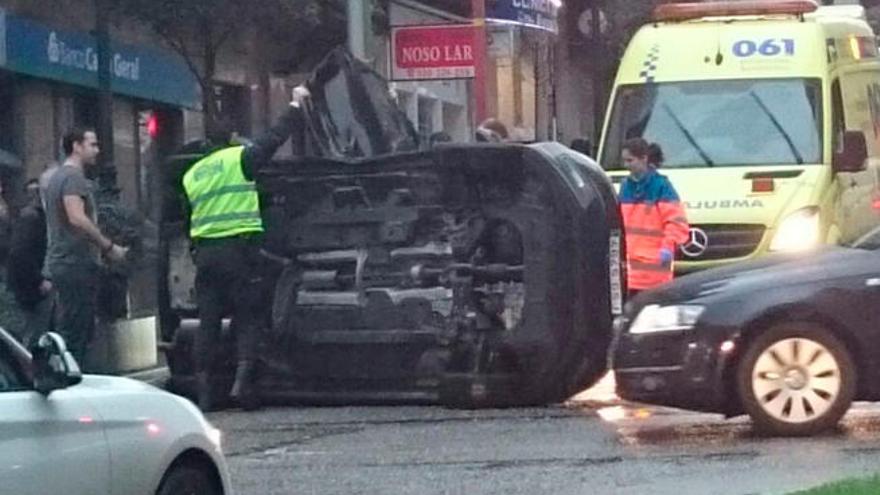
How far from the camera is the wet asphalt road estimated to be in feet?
36.3

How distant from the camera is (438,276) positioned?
14562mm

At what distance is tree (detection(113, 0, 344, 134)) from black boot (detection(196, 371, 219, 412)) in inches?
335

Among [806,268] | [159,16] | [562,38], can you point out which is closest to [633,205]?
[806,268]

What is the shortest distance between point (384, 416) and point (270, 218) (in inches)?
60.2

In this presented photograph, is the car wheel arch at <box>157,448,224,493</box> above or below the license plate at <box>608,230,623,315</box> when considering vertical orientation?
below

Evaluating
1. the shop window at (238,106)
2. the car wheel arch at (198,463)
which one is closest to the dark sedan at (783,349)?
the car wheel arch at (198,463)

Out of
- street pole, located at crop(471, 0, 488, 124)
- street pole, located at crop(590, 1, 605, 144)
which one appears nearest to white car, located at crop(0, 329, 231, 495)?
street pole, located at crop(471, 0, 488, 124)

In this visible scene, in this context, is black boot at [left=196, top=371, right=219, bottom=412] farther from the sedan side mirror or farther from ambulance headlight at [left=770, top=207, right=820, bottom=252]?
the sedan side mirror

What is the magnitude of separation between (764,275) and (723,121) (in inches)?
237

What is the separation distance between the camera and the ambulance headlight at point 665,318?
12781mm

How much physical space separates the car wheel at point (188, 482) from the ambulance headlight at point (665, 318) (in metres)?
4.47

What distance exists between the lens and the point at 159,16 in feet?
77.5

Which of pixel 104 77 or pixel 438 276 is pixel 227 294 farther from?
pixel 104 77

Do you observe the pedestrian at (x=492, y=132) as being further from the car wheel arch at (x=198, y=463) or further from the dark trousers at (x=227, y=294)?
the car wheel arch at (x=198, y=463)
